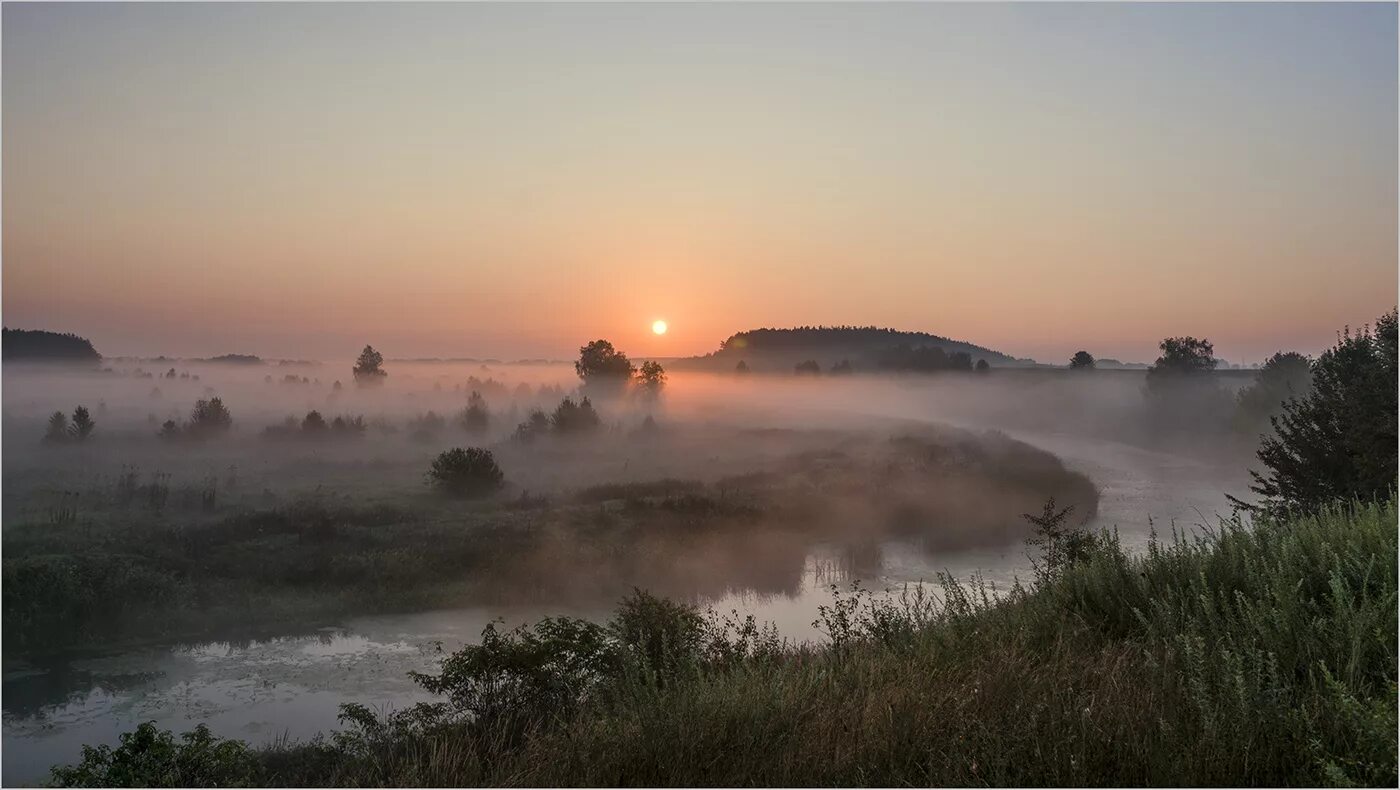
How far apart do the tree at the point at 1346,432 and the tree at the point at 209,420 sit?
112 m

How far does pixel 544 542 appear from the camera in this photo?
5906 cm

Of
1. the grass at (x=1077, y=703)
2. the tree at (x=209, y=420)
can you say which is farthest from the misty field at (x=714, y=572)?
the tree at (x=209, y=420)

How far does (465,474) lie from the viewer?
7012cm

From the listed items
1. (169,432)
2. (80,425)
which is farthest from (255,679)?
(169,432)

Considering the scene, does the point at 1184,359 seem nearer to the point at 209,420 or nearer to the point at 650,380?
the point at 650,380

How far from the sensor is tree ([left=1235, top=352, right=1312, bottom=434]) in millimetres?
70094

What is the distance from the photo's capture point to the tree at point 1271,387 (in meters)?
70.1

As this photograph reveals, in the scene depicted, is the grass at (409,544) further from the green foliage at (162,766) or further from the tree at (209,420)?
the green foliage at (162,766)

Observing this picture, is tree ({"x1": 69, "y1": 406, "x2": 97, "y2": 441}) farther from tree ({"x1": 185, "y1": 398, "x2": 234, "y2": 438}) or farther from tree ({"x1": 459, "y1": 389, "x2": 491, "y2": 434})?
tree ({"x1": 459, "y1": 389, "x2": 491, "y2": 434})

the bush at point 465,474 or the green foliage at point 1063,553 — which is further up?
the green foliage at point 1063,553

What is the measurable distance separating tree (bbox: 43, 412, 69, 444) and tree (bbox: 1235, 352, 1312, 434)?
121654 millimetres

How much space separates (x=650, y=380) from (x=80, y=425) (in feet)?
219

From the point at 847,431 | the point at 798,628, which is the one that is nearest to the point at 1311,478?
the point at 798,628

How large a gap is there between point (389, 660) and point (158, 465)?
205 ft
